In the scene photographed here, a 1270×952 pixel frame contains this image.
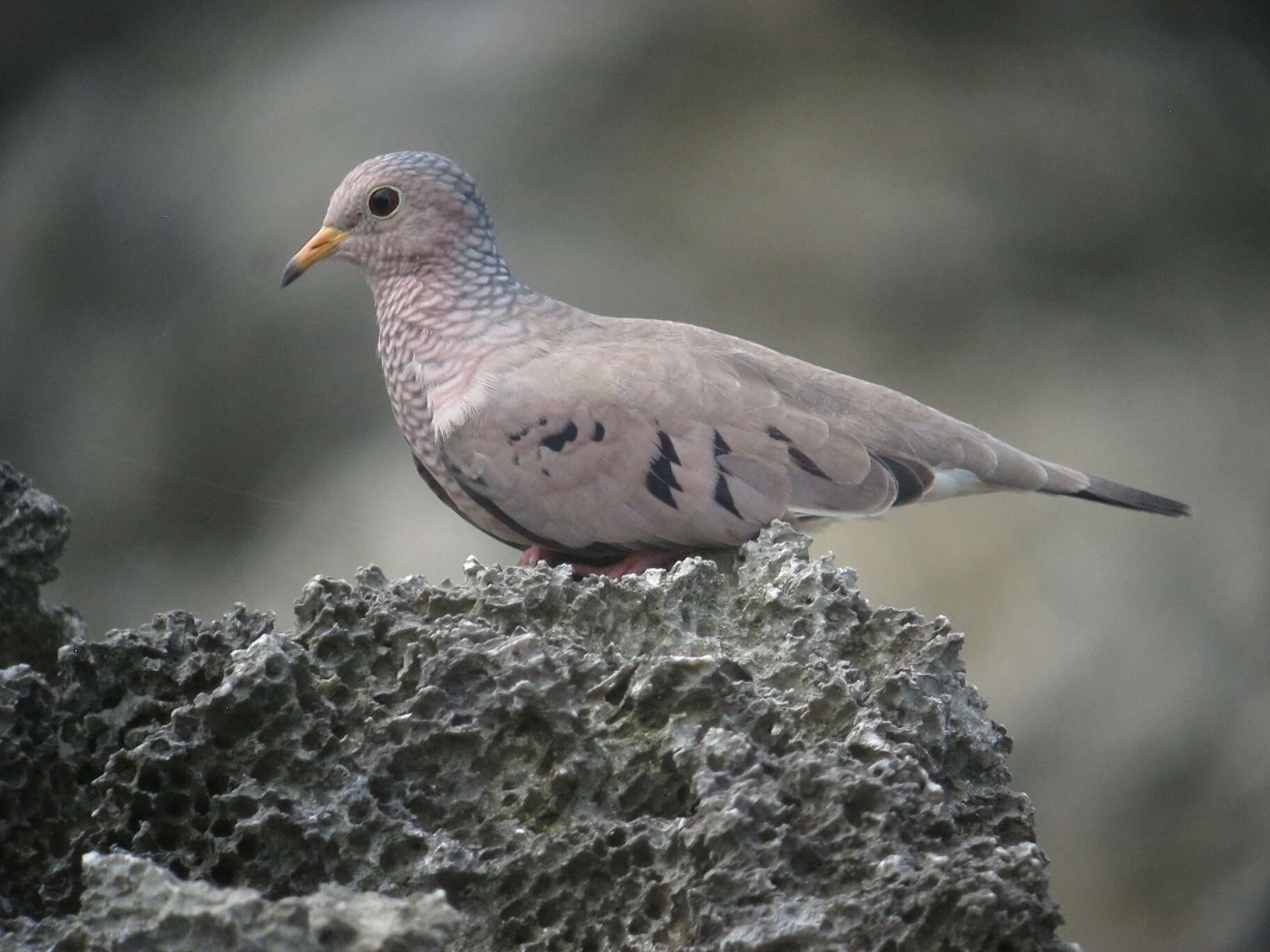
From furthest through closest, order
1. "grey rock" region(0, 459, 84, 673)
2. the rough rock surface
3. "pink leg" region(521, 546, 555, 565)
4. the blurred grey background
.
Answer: the blurred grey background < "pink leg" region(521, 546, 555, 565) < "grey rock" region(0, 459, 84, 673) < the rough rock surface

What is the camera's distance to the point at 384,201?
189 cm

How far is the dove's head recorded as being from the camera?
1.88 metres

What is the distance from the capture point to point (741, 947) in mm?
760

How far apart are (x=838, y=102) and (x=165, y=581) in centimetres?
224

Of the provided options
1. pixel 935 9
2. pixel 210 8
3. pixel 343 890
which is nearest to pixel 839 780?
pixel 343 890

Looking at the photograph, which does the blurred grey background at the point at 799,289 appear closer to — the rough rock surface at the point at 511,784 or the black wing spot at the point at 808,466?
the black wing spot at the point at 808,466

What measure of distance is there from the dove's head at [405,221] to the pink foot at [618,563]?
42 centimetres

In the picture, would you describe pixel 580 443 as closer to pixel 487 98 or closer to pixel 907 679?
pixel 907 679

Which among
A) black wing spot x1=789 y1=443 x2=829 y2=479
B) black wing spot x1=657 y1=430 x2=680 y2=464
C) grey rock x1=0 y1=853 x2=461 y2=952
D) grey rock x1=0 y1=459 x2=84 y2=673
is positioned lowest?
grey rock x1=0 y1=853 x2=461 y2=952

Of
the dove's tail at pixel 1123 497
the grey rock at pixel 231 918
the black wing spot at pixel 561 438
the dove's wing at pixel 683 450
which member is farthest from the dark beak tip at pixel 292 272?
the grey rock at pixel 231 918

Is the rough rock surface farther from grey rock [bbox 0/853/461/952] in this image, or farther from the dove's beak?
the dove's beak

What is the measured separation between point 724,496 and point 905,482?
0.25 metres

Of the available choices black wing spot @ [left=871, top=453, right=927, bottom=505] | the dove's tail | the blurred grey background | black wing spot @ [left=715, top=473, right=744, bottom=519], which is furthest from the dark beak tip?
the blurred grey background

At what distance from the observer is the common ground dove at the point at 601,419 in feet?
5.61
